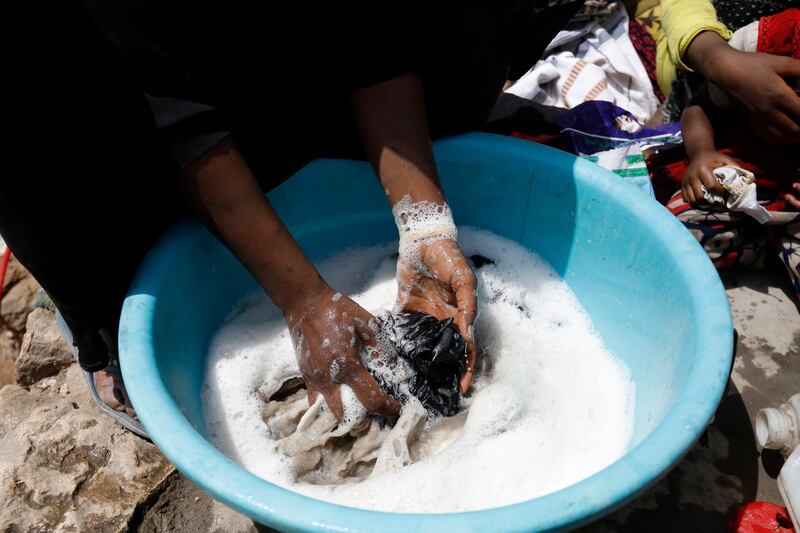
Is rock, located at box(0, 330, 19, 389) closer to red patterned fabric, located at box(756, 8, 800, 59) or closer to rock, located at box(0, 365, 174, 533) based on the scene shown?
rock, located at box(0, 365, 174, 533)

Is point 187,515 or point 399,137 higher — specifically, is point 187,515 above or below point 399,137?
below

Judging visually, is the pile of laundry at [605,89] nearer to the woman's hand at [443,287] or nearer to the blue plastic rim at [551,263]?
the blue plastic rim at [551,263]

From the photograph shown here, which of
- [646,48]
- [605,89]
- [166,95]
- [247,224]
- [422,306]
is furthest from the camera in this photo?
[646,48]

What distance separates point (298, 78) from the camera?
1407 millimetres

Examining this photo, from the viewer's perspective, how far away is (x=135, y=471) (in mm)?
1455

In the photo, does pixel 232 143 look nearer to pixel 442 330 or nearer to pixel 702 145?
pixel 442 330

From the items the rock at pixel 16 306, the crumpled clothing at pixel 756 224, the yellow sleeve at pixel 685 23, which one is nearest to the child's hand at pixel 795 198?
the crumpled clothing at pixel 756 224

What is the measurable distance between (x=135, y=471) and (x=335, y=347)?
640mm

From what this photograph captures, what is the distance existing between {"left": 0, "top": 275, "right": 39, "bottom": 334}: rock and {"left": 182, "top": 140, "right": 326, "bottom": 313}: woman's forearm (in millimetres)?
1031

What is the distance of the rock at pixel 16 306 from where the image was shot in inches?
77.1

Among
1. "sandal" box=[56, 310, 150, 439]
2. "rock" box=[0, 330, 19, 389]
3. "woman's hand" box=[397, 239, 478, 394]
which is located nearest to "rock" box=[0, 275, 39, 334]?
"rock" box=[0, 330, 19, 389]

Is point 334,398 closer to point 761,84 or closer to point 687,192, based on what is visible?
point 687,192

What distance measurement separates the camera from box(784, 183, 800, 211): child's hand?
5.78ft

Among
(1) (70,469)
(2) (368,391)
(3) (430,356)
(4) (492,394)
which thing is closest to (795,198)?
(4) (492,394)
